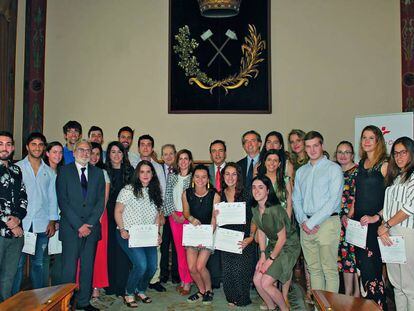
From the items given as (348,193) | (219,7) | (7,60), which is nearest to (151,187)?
(348,193)

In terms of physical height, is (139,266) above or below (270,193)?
below

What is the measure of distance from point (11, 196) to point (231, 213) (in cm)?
179

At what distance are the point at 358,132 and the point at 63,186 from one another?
12.6 feet

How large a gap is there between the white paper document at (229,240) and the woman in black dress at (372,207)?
993 mm

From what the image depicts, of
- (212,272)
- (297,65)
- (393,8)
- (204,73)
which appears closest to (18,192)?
(212,272)

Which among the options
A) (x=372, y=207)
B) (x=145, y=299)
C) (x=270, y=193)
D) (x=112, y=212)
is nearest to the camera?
(x=372, y=207)

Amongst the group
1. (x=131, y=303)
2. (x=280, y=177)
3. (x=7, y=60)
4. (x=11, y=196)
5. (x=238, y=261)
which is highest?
(x=7, y=60)

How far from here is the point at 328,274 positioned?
354cm

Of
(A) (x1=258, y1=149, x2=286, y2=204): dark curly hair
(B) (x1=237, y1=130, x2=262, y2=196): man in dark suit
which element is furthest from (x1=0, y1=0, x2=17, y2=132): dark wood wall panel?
A: (A) (x1=258, y1=149, x2=286, y2=204): dark curly hair

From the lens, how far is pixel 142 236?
3885 mm

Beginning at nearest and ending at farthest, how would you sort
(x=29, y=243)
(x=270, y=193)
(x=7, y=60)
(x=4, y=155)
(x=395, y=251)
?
(x=395, y=251) < (x=4, y=155) < (x=29, y=243) < (x=270, y=193) < (x=7, y=60)

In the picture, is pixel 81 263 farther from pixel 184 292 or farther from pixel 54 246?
pixel 184 292

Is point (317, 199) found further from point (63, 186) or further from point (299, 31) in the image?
point (299, 31)

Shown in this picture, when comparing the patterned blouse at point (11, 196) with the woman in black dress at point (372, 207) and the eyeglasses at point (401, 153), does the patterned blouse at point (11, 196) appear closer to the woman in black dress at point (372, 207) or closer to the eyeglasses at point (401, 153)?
the woman in black dress at point (372, 207)
